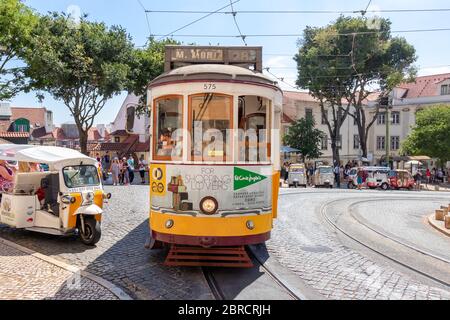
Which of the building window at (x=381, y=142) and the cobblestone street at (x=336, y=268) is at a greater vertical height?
the building window at (x=381, y=142)

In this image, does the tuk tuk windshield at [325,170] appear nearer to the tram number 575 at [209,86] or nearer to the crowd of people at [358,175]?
the crowd of people at [358,175]

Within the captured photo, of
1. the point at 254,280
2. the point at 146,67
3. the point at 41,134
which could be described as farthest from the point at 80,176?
the point at 41,134

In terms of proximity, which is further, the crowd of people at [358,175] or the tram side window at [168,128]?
the crowd of people at [358,175]

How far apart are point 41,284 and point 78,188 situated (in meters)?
3.08

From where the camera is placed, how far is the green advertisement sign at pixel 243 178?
6625mm

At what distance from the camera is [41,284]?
20.3 ft

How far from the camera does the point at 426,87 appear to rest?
51.3 meters

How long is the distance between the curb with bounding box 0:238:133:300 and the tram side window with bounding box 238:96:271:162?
105 inches

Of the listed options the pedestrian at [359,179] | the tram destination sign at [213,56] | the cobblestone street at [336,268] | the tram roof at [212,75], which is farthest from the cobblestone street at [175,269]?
the pedestrian at [359,179]

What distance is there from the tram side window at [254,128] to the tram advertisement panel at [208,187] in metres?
0.25

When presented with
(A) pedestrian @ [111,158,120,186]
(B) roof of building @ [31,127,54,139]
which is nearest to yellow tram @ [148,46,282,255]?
(A) pedestrian @ [111,158,120,186]

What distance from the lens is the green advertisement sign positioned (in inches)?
261
